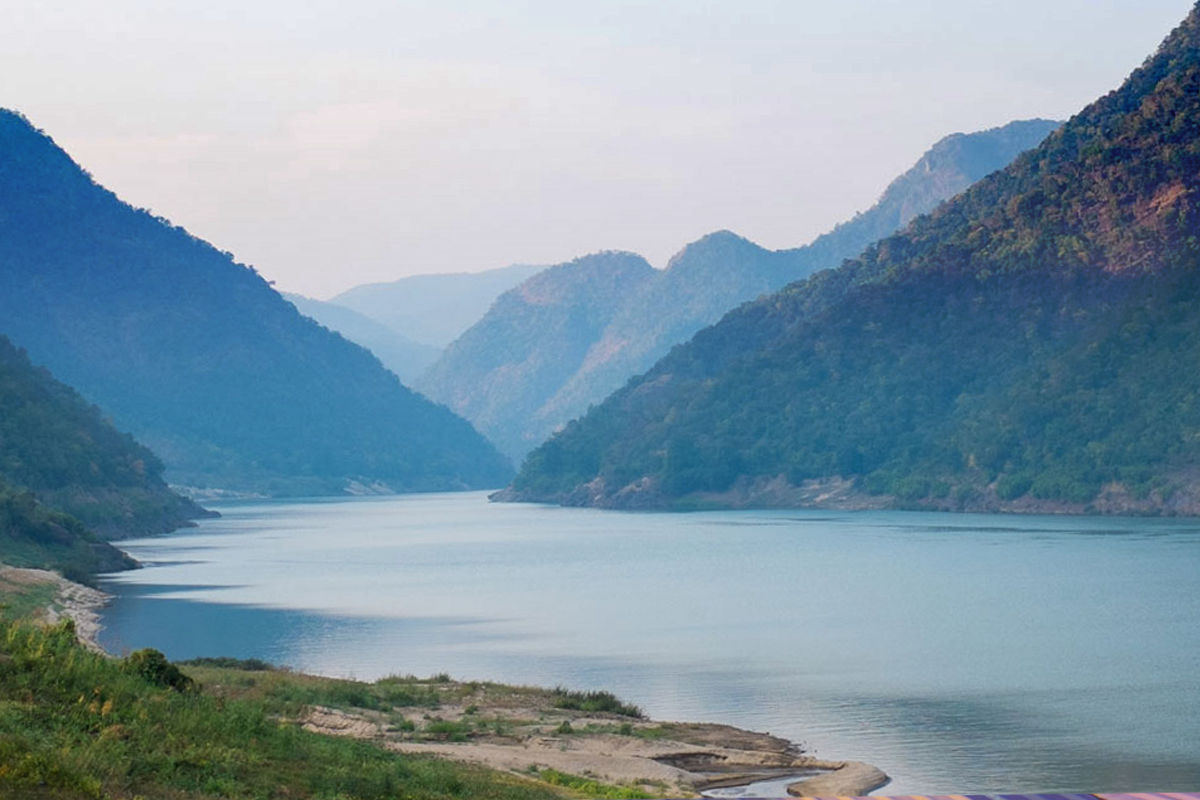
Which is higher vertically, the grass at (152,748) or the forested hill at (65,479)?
the forested hill at (65,479)

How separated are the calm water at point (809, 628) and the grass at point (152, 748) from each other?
38.9 feet

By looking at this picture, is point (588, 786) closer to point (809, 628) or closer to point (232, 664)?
point (232, 664)

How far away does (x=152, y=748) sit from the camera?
68.1 feet

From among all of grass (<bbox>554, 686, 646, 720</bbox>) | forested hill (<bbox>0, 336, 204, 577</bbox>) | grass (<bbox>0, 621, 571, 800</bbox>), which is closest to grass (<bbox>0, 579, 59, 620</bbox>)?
forested hill (<bbox>0, 336, 204, 577</bbox>)

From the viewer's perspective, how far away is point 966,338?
634 feet

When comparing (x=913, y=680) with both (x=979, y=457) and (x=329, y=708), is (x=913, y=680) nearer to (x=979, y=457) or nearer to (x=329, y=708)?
(x=329, y=708)

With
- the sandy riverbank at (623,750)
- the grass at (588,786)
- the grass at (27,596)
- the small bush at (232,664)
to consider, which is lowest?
the sandy riverbank at (623,750)

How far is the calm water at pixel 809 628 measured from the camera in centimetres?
3875

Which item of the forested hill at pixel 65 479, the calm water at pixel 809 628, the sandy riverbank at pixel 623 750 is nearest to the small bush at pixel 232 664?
the calm water at pixel 809 628

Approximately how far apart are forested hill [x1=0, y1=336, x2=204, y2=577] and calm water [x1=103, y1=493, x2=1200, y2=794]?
15.4ft

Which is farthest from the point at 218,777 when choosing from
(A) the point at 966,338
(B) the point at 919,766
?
(A) the point at 966,338

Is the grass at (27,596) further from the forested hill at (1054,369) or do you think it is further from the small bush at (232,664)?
the forested hill at (1054,369)

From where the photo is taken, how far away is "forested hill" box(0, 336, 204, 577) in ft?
287

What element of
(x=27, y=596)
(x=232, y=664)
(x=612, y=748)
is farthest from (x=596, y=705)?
(x=27, y=596)
